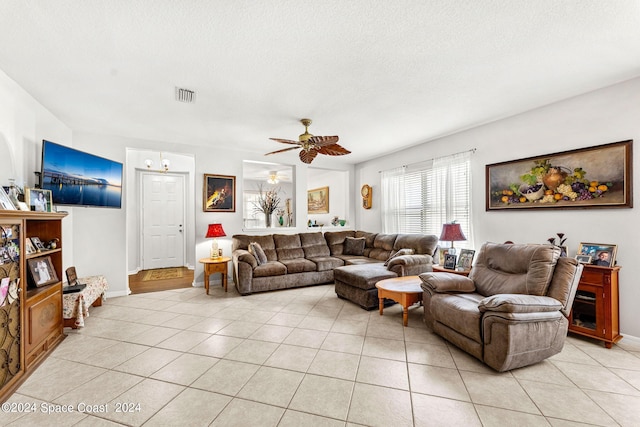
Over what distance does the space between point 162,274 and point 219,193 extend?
226cm

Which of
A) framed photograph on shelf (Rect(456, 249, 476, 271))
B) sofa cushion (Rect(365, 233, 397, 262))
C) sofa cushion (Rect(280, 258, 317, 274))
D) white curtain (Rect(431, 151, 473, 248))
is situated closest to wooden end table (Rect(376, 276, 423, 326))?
framed photograph on shelf (Rect(456, 249, 476, 271))

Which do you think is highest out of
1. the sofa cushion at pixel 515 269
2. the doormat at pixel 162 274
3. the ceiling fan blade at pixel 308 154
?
the ceiling fan blade at pixel 308 154

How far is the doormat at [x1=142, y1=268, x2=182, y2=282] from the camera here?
5464mm

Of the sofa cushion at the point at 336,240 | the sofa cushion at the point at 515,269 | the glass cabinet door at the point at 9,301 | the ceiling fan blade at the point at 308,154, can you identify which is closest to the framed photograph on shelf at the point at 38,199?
the glass cabinet door at the point at 9,301

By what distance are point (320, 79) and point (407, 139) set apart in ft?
8.24

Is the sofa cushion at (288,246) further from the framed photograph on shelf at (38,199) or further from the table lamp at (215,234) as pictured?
the framed photograph on shelf at (38,199)

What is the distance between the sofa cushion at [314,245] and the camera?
17.9 feet

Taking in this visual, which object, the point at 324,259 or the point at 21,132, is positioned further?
the point at 324,259

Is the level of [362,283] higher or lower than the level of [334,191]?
lower

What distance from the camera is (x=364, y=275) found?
3.66 m

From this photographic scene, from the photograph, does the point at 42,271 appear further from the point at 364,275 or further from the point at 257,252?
the point at 364,275

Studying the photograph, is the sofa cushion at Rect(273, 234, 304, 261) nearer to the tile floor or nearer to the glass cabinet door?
the tile floor

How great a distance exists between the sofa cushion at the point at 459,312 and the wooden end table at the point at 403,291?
0.31 meters

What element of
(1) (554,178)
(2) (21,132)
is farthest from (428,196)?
(2) (21,132)
